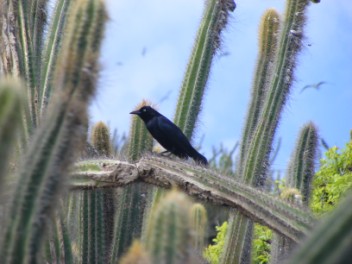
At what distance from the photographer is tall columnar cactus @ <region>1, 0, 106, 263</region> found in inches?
135

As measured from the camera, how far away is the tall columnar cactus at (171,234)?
2.93 metres

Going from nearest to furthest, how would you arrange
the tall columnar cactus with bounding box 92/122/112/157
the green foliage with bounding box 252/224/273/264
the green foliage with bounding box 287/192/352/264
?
the green foliage with bounding box 287/192/352/264, the tall columnar cactus with bounding box 92/122/112/157, the green foliage with bounding box 252/224/273/264

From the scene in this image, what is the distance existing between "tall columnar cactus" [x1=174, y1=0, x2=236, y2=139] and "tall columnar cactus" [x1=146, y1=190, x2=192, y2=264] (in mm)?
4529

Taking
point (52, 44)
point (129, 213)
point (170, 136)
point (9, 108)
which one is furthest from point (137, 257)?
point (52, 44)

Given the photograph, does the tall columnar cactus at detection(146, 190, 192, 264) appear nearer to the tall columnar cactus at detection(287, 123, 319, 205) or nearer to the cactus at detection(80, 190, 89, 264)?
the cactus at detection(80, 190, 89, 264)

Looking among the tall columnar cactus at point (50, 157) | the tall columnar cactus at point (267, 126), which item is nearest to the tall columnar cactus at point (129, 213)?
the tall columnar cactus at point (267, 126)

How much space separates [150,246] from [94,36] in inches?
49.3

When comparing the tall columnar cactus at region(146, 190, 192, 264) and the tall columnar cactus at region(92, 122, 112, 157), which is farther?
the tall columnar cactus at region(92, 122, 112, 157)

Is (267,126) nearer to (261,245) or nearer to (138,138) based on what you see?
(138,138)

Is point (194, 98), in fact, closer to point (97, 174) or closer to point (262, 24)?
point (262, 24)

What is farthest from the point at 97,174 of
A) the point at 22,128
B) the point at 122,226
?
the point at 122,226

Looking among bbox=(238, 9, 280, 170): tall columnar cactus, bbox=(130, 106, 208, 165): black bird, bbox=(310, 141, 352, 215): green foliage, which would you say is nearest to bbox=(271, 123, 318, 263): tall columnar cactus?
bbox=(310, 141, 352, 215): green foliage

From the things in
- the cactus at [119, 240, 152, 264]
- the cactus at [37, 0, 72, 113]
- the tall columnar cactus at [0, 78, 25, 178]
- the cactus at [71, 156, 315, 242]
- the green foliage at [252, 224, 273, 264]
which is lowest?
the green foliage at [252, 224, 273, 264]

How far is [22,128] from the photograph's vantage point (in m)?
6.52
